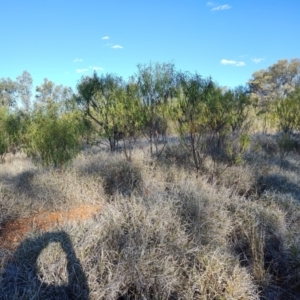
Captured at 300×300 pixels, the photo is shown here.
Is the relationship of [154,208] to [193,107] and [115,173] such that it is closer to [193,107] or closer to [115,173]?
[115,173]

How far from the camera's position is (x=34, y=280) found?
3.04 metres

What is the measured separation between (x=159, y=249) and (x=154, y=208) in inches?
33.2

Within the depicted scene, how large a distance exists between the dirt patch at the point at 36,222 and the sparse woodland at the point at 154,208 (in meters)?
0.12

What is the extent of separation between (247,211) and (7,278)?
11.6ft

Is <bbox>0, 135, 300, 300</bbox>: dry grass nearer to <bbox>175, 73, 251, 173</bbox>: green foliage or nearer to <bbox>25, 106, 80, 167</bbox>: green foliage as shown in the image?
<bbox>25, 106, 80, 167</bbox>: green foliage

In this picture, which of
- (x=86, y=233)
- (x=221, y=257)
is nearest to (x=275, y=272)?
(x=221, y=257)

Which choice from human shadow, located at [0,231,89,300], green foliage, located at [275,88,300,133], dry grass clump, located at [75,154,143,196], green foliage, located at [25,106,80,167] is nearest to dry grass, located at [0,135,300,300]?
human shadow, located at [0,231,89,300]

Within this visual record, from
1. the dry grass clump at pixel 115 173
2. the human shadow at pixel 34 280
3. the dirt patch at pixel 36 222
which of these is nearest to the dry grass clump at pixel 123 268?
the human shadow at pixel 34 280

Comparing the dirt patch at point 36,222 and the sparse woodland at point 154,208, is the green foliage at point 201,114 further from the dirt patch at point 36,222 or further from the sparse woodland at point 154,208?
the dirt patch at point 36,222

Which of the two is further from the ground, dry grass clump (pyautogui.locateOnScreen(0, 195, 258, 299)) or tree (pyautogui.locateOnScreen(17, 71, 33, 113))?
tree (pyautogui.locateOnScreen(17, 71, 33, 113))

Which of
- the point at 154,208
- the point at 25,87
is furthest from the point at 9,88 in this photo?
the point at 154,208

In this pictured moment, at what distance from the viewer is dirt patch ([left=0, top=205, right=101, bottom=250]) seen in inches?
155

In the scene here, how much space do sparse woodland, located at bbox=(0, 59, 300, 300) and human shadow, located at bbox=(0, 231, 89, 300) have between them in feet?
0.04

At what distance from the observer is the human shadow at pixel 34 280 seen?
2.94 metres
